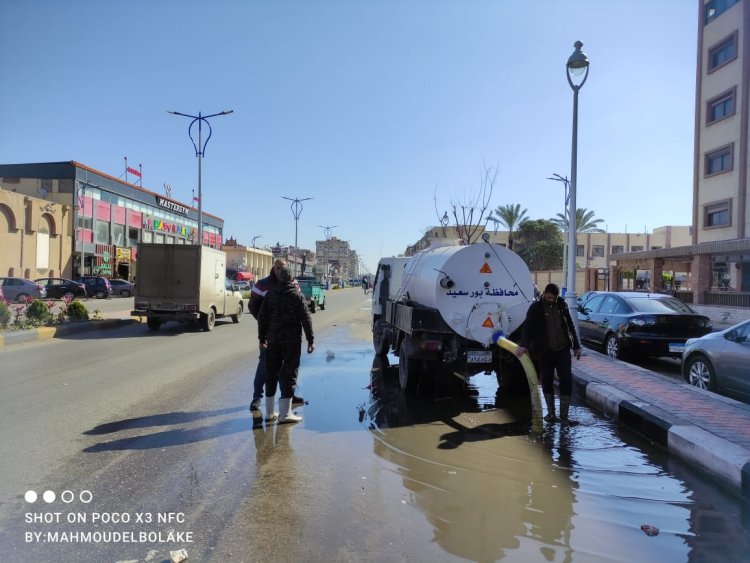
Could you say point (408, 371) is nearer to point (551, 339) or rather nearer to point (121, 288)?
point (551, 339)

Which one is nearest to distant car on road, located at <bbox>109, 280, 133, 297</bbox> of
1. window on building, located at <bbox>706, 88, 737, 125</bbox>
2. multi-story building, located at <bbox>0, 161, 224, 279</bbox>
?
multi-story building, located at <bbox>0, 161, 224, 279</bbox>

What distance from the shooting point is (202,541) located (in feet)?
11.0

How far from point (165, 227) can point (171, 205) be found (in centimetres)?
344

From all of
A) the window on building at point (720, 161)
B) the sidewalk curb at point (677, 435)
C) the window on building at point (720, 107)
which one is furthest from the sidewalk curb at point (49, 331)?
the window on building at point (720, 107)

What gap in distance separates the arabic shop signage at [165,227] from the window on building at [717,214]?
2023 inches

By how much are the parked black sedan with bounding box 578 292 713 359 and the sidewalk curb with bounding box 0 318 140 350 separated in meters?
13.5

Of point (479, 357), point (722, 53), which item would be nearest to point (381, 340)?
point (479, 357)

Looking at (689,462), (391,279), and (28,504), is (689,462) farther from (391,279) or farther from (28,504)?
(391,279)

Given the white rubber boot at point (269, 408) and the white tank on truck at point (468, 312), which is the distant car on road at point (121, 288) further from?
the white rubber boot at point (269, 408)

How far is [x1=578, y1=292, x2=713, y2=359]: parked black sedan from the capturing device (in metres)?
10.4

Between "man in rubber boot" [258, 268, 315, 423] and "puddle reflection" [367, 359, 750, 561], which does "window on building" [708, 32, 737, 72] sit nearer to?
"puddle reflection" [367, 359, 750, 561]

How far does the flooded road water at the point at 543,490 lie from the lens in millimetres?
3426

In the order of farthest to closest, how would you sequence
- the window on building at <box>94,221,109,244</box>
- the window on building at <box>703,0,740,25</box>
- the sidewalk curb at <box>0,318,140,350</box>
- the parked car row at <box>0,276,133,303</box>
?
1. the window on building at <box>94,221,109,244</box>
2. the window on building at <box>703,0,740,25</box>
3. the parked car row at <box>0,276,133,303</box>
4. the sidewalk curb at <box>0,318,140,350</box>

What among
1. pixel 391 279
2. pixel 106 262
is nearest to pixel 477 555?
pixel 391 279
